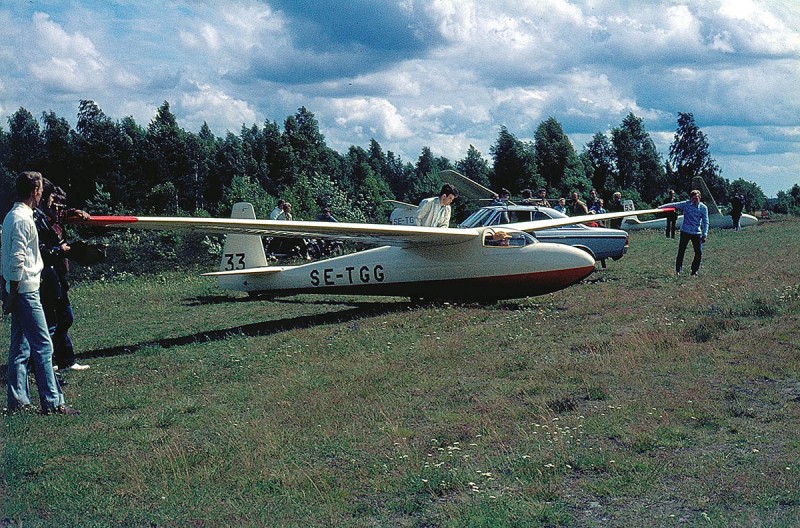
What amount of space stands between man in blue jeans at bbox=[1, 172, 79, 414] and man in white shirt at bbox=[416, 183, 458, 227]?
29.1 ft

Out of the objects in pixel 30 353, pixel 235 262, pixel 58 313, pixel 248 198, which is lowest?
pixel 30 353

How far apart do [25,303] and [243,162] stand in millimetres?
68760

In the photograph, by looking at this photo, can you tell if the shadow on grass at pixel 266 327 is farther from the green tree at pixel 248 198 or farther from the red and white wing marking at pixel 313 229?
the green tree at pixel 248 198

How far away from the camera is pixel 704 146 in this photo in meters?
81.6

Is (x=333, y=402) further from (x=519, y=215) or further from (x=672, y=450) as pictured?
(x=519, y=215)

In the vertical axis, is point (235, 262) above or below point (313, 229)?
below

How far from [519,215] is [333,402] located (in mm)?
12291

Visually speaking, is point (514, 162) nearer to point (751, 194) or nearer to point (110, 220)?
point (110, 220)

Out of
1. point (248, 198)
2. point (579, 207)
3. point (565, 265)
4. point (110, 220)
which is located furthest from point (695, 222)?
point (248, 198)

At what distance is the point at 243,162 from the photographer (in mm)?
74250

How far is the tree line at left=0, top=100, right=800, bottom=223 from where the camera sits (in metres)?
59.9

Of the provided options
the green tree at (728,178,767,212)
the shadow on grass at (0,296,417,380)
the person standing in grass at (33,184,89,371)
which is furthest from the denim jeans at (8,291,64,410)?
the green tree at (728,178,767,212)

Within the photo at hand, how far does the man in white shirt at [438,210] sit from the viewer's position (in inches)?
599

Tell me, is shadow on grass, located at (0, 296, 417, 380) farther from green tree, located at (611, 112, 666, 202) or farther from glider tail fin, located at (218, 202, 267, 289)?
green tree, located at (611, 112, 666, 202)
